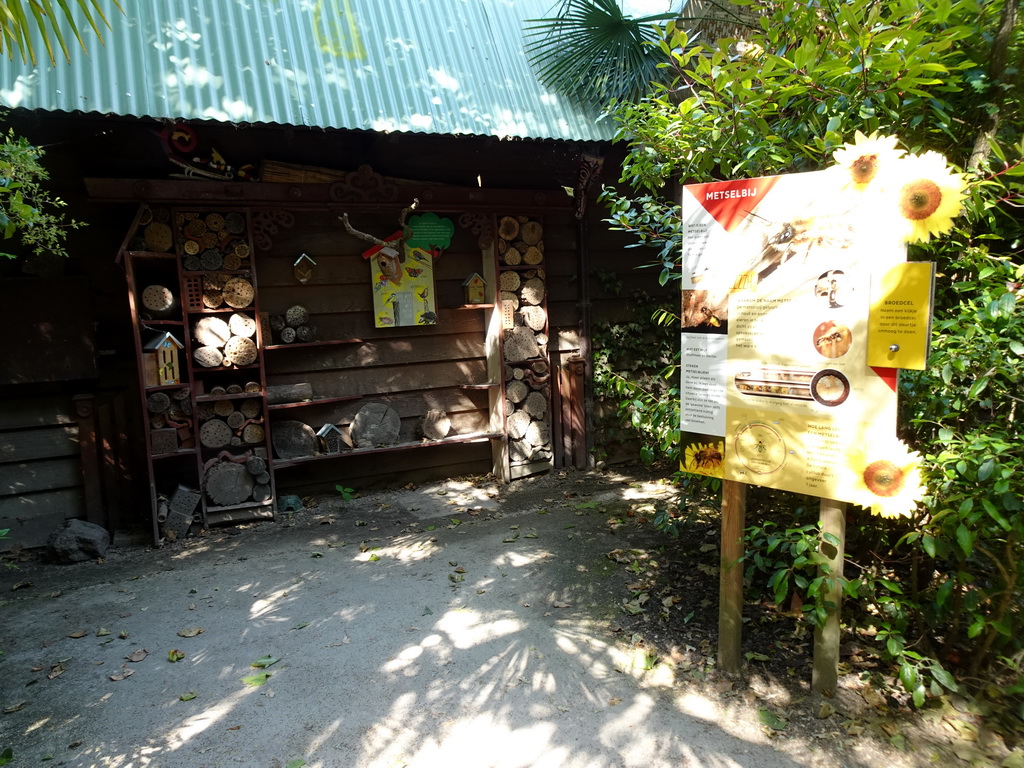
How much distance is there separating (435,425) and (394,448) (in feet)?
1.73

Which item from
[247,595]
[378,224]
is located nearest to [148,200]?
[378,224]

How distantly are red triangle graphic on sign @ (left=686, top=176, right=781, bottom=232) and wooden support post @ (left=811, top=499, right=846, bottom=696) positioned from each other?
1.27m

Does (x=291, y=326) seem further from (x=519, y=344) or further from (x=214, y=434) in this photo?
(x=519, y=344)

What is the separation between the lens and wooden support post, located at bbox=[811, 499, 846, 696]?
2828mm

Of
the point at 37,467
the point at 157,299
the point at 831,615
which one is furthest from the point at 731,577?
the point at 37,467

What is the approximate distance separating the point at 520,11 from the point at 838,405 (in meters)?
5.70

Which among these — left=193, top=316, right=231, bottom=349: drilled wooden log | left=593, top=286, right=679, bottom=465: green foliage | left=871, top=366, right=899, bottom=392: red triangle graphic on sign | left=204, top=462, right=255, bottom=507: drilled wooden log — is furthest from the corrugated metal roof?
left=871, top=366, right=899, bottom=392: red triangle graphic on sign

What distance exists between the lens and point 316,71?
17.8 ft

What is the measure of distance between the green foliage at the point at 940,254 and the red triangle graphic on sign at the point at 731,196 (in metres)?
0.17

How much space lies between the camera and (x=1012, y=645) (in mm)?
2830

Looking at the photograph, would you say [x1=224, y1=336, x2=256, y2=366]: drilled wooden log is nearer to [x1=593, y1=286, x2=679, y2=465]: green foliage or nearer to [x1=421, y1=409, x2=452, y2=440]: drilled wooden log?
[x1=421, y1=409, x2=452, y2=440]: drilled wooden log

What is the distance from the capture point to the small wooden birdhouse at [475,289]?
6457 millimetres

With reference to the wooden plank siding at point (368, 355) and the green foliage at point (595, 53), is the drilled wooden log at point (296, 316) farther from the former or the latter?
the green foliage at point (595, 53)

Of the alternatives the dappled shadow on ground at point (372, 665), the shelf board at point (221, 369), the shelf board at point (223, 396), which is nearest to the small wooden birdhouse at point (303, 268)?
the shelf board at point (221, 369)
